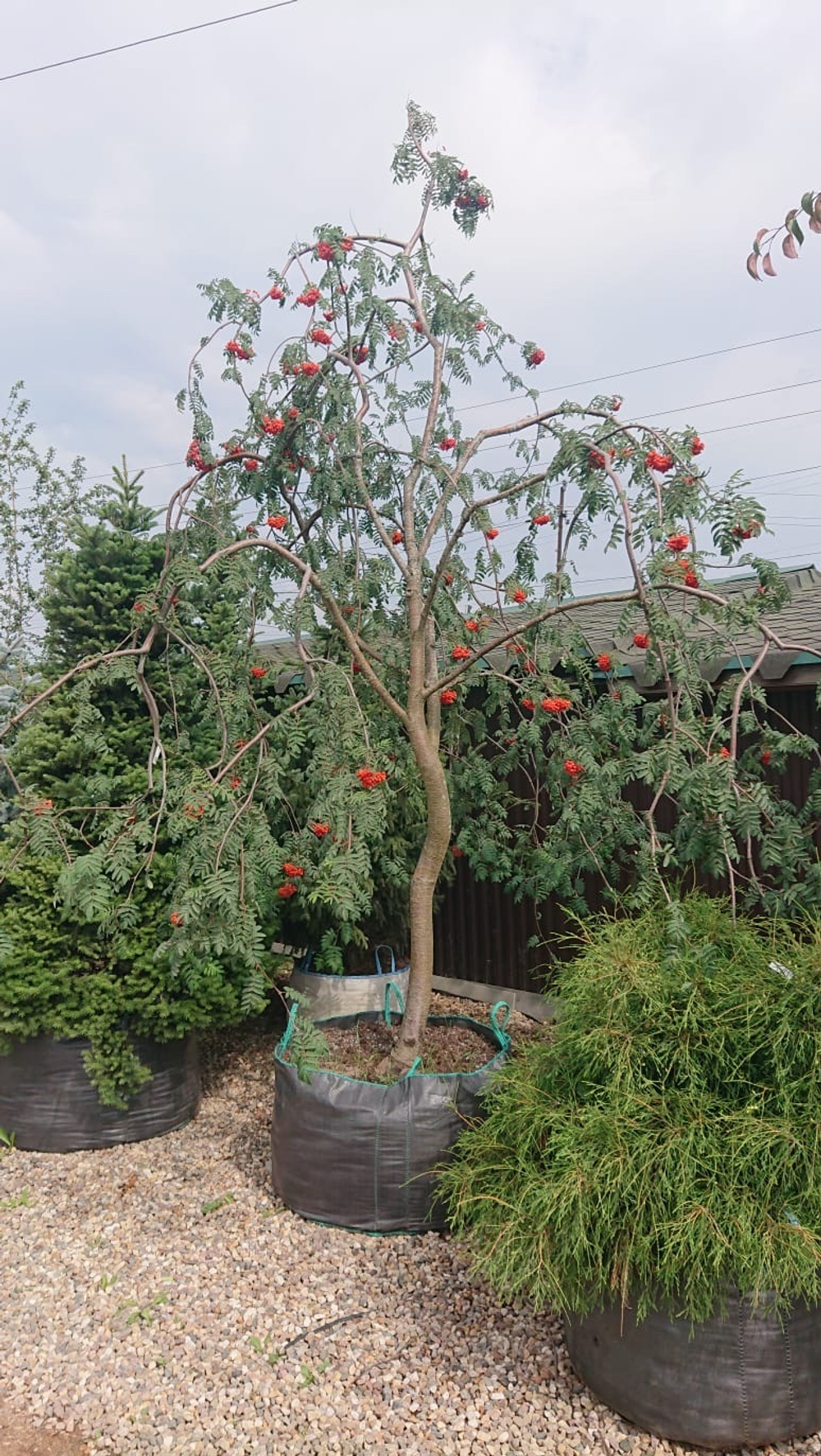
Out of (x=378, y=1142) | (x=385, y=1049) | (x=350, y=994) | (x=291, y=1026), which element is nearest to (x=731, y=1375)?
(x=378, y=1142)

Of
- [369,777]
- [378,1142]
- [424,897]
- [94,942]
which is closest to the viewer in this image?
[369,777]

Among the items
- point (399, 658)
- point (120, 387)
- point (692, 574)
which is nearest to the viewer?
point (692, 574)

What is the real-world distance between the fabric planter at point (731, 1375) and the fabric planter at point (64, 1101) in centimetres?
222

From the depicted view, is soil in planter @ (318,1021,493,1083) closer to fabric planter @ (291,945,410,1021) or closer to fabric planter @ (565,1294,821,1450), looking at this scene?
fabric planter @ (291,945,410,1021)

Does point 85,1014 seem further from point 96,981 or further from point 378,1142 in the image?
point 378,1142

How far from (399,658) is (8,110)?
3.70 m

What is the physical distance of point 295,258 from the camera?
11.3ft

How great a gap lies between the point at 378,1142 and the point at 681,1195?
1145 millimetres

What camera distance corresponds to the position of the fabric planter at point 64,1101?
349cm

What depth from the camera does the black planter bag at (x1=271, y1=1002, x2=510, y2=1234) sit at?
110 inches

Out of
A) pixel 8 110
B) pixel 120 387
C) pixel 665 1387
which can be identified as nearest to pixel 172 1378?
pixel 665 1387

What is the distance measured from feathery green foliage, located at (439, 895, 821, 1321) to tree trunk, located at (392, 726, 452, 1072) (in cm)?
67

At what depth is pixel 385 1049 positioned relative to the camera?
11.3ft

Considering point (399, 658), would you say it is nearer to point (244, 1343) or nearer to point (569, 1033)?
point (569, 1033)
